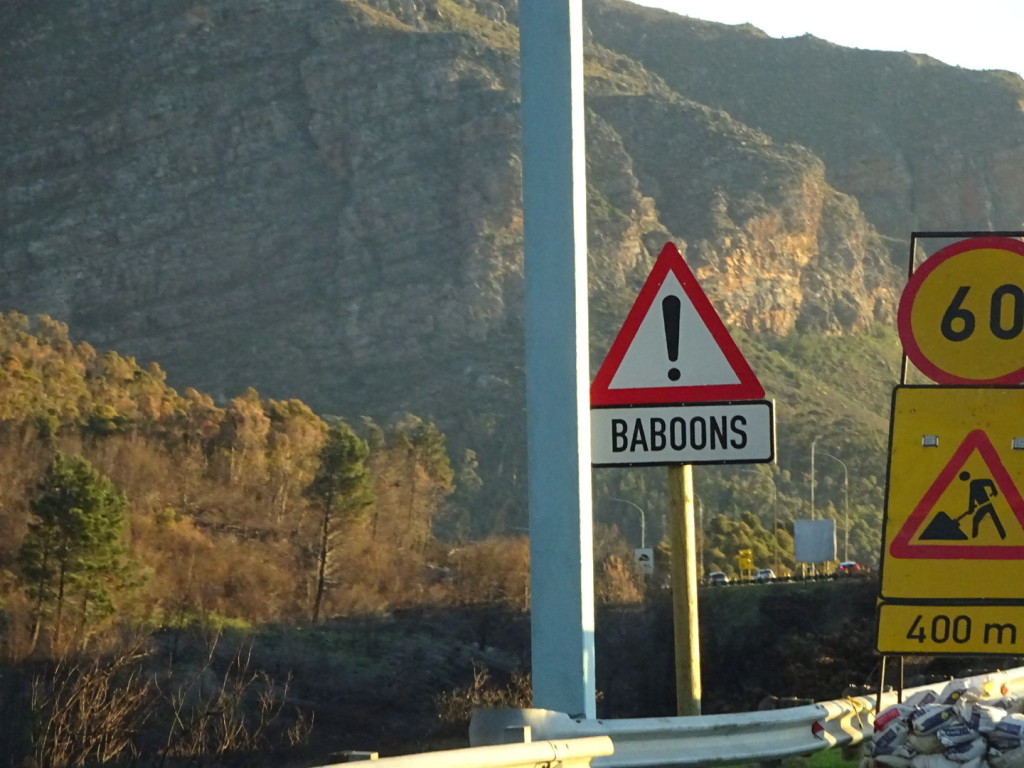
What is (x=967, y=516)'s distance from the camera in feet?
16.3

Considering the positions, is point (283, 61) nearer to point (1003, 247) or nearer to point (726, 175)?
point (726, 175)

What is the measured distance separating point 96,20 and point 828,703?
14409 centimetres

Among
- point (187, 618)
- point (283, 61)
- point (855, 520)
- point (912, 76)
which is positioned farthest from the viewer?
point (912, 76)

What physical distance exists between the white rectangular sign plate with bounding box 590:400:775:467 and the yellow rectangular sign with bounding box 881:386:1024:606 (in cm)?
44

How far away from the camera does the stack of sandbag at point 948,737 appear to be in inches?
195

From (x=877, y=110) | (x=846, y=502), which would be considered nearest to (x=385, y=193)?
(x=846, y=502)

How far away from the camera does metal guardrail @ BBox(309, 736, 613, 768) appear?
3773 millimetres

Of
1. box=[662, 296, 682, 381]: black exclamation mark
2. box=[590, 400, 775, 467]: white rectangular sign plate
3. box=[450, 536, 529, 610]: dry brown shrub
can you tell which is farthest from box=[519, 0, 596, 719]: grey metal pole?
box=[450, 536, 529, 610]: dry brown shrub

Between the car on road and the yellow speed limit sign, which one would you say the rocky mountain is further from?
the yellow speed limit sign

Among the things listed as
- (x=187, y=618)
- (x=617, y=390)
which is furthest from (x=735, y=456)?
(x=187, y=618)

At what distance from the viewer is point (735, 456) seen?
5105mm

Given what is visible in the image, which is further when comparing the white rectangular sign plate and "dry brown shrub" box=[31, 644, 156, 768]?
"dry brown shrub" box=[31, 644, 156, 768]

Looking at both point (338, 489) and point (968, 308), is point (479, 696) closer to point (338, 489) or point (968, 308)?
point (338, 489)

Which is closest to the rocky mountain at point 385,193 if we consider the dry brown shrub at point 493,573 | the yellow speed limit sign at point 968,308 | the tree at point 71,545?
the dry brown shrub at point 493,573
